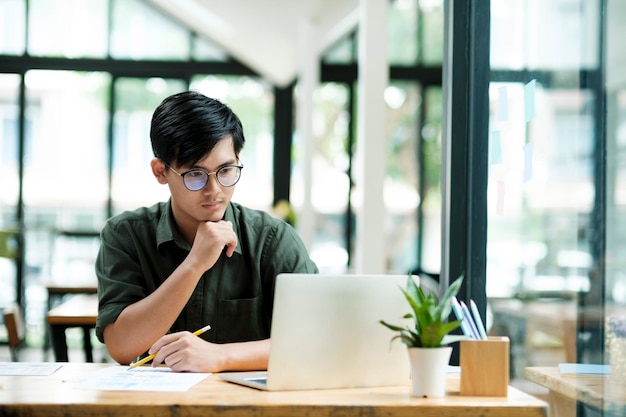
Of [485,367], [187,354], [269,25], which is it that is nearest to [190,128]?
[187,354]

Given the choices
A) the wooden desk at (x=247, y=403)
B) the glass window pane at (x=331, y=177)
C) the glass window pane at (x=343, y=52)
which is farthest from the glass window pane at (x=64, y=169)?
the wooden desk at (x=247, y=403)

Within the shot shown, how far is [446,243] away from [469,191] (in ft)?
0.62

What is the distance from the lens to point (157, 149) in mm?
2121

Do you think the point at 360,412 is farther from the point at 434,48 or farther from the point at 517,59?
the point at 434,48

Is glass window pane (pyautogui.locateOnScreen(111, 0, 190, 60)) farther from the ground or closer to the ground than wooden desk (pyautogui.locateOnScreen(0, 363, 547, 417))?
farther from the ground

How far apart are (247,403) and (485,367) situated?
453 millimetres

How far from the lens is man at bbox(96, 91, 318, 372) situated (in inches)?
79.0

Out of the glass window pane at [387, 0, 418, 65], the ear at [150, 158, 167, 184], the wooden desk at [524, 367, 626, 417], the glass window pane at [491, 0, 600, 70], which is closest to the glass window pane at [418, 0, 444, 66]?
the glass window pane at [387, 0, 418, 65]

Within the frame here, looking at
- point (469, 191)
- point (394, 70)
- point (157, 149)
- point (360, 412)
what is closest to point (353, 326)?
point (360, 412)

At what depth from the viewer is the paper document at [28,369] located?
182 cm

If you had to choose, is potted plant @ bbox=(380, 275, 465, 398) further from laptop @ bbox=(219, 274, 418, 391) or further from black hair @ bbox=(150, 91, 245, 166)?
black hair @ bbox=(150, 91, 245, 166)

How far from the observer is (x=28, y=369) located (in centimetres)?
187

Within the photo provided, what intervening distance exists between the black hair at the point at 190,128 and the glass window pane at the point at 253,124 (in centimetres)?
692

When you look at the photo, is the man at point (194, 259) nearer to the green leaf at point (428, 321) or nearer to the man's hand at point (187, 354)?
the man's hand at point (187, 354)
